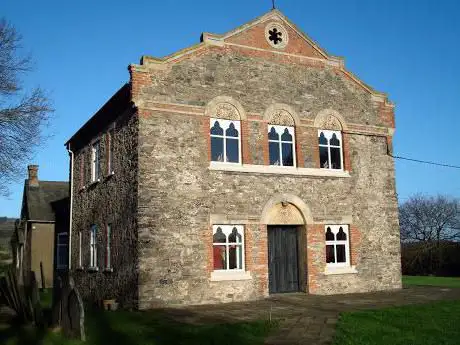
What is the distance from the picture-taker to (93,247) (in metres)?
21.0

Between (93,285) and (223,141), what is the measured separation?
26.2 feet

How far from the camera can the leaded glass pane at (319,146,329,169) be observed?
1958cm

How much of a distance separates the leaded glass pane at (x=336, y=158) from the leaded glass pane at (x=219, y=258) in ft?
19.2

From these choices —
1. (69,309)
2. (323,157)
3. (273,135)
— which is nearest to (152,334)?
(69,309)

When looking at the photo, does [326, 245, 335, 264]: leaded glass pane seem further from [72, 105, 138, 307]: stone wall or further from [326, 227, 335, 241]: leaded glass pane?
[72, 105, 138, 307]: stone wall

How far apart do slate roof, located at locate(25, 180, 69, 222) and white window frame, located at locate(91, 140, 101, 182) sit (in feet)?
34.5

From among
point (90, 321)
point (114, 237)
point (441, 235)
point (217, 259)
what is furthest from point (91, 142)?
point (441, 235)

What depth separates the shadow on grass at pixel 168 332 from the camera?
10234 millimetres

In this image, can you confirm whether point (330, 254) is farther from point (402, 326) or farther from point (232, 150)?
point (402, 326)

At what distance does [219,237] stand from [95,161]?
24.8ft

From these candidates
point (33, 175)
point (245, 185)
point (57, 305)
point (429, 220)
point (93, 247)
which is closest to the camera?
point (57, 305)

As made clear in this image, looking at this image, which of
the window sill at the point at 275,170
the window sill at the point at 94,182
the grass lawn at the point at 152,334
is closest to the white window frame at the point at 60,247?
the window sill at the point at 94,182

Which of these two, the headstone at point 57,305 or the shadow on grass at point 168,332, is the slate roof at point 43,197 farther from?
the headstone at point 57,305

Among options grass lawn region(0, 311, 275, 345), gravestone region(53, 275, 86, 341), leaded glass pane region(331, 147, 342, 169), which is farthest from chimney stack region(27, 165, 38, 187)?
gravestone region(53, 275, 86, 341)
